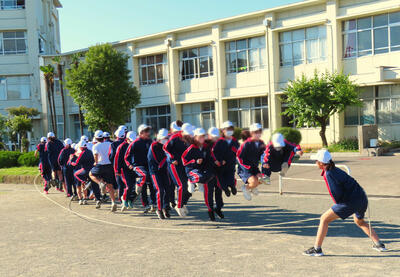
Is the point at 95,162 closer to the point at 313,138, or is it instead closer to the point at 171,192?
the point at 171,192

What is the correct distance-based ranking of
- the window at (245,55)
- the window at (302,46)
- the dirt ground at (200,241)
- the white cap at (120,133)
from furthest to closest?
the window at (245,55) → the window at (302,46) → the white cap at (120,133) → the dirt ground at (200,241)

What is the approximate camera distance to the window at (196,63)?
3595cm

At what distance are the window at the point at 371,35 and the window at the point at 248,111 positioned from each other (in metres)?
7.02

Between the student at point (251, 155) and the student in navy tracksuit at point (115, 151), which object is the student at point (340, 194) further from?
the student in navy tracksuit at point (115, 151)

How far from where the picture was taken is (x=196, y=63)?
1447 inches

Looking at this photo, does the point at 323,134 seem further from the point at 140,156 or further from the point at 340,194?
the point at 340,194

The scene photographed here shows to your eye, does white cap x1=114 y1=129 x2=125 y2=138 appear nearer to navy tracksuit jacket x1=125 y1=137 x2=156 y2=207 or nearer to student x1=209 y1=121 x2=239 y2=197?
navy tracksuit jacket x1=125 y1=137 x2=156 y2=207

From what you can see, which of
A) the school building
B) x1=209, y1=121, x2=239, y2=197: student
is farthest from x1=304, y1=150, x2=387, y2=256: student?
the school building

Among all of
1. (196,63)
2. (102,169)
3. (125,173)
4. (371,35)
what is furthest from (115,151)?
(196,63)

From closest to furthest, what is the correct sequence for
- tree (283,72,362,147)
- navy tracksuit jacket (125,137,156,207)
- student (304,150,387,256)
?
student (304,150,387,256) < navy tracksuit jacket (125,137,156,207) < tree (283,72,362,147)

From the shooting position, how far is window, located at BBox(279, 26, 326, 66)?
3036 centimetres

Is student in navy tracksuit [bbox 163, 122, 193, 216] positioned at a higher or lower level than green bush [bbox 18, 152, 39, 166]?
higher

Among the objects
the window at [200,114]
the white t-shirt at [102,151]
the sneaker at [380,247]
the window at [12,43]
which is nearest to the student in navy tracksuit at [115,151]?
the white t-shirt at [102,151]

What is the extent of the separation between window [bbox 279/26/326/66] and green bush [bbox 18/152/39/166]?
60.3 ft
